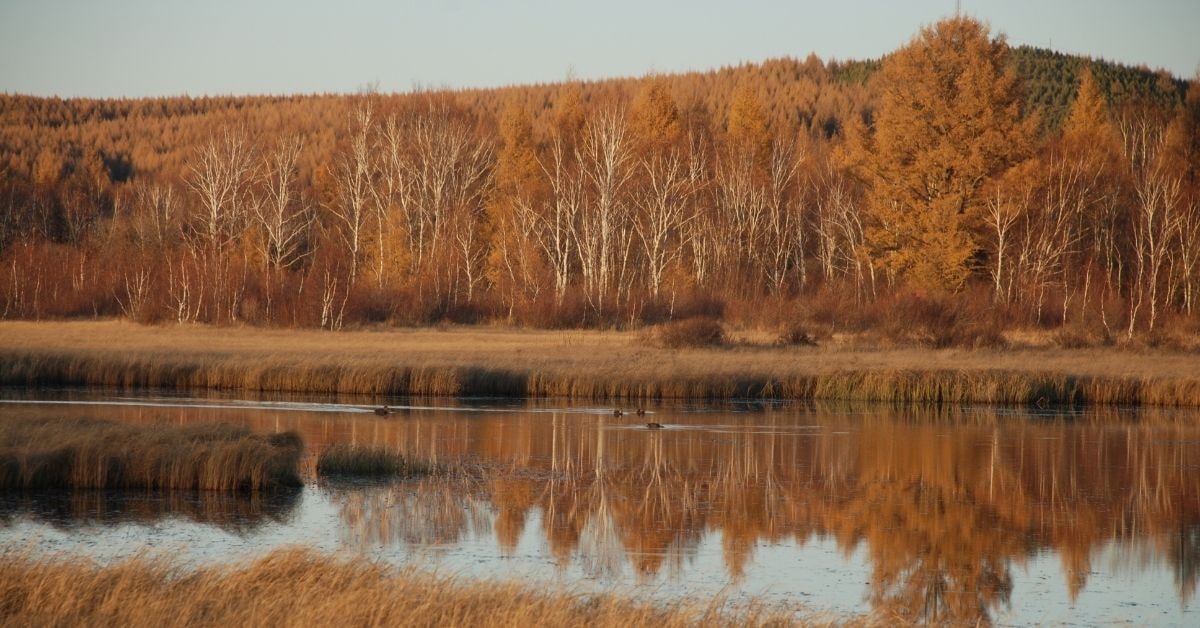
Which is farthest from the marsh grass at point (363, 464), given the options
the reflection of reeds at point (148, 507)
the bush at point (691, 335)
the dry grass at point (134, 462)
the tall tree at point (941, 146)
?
the tall tree at point (941, 146)

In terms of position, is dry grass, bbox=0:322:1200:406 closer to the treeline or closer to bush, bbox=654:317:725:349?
bush, bbox=654:317:725:349

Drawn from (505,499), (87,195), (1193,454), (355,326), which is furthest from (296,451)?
(87,195)

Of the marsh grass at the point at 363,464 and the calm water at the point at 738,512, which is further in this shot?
the marsh grass at the point at 363,464

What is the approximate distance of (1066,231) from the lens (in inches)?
1730

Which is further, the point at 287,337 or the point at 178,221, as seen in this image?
the point at 178,221

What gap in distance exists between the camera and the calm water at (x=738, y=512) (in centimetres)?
1263

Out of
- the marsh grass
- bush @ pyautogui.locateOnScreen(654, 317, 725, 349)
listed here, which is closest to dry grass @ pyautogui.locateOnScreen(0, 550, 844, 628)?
the marsh grass

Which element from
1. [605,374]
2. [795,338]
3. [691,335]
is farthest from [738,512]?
[795,338]

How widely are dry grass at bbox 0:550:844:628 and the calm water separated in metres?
1.22

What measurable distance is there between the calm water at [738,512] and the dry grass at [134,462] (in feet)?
1.65

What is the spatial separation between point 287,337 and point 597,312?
1058 cm

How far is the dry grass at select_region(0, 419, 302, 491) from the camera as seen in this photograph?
16.0 m

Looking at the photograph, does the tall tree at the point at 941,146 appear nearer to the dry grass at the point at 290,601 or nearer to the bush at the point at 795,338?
the bush at the point at 795,338

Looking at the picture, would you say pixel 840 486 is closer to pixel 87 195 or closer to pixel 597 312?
pixel 597 312
